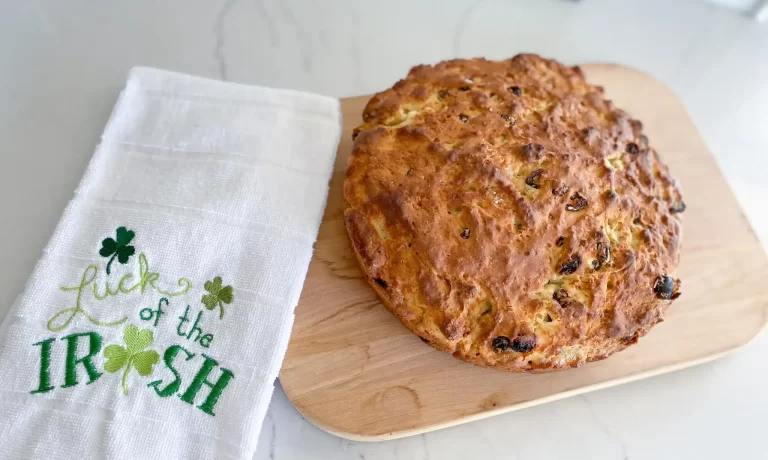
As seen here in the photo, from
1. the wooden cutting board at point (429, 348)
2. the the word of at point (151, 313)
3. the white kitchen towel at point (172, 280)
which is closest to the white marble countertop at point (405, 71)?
the wooden cutting board at point (429, 348)

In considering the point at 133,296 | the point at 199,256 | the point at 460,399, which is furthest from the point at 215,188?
the point at 460,399

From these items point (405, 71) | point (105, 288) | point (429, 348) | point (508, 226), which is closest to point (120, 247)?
point (105, 288)

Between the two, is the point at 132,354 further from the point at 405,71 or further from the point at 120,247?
the point at 405,71

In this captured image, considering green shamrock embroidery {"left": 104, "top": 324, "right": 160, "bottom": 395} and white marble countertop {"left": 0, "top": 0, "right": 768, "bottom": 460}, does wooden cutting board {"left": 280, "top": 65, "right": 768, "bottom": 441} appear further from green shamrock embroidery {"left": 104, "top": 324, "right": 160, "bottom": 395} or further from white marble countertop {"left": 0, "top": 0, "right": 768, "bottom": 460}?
green shamrock embroidery {"left": 104, "top": 324, "right": 160, "bottom": 395}

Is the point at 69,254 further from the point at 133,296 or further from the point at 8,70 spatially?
the point at 8,70

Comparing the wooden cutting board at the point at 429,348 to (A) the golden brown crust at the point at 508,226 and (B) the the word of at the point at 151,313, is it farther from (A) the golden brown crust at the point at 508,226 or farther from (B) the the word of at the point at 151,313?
(B) the the word of at the point at 151,313

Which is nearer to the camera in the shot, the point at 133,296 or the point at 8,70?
the point at 133,296
